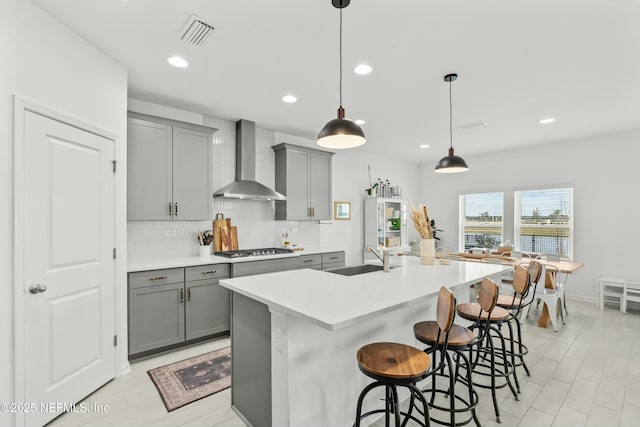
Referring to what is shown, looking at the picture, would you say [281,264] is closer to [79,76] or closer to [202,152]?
[202,152]

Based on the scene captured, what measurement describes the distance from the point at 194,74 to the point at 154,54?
402mm

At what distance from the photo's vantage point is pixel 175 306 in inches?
127

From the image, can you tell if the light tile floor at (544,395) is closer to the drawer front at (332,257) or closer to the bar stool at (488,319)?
the bar stool at (488,319)

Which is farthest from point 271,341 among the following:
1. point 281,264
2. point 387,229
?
point 387,229

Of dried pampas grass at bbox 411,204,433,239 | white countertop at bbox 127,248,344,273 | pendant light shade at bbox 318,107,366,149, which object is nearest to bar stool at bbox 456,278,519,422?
dried pampas grass at bbox 411,204,433,239

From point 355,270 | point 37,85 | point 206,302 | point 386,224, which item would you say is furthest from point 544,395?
point 37,85

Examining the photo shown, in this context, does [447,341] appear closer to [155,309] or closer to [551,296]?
[155,309]

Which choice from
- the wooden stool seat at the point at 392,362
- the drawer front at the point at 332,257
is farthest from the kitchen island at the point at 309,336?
the drawer front at the point at 332,257

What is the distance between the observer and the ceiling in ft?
6.85

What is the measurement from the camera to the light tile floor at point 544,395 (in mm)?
2146

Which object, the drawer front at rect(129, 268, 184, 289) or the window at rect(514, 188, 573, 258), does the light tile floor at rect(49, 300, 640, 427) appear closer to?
the drawer front at rect(129, 268, 184, 289)

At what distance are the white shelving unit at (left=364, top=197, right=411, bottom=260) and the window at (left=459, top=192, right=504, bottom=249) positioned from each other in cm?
143

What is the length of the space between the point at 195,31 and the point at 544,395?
396 cm

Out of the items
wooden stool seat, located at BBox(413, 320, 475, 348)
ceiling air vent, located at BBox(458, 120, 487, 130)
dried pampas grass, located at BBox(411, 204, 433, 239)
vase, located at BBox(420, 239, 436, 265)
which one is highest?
ceiling air vent, located at BBox(458, 120, 487, 130)
